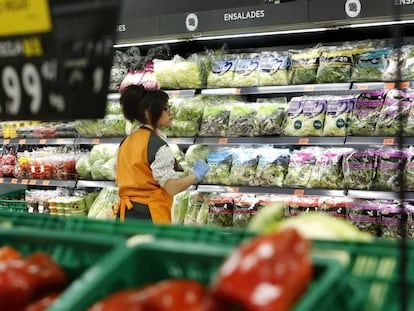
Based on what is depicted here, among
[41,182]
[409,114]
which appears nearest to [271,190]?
[409,114]

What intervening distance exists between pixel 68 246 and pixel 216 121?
3805 millimetres

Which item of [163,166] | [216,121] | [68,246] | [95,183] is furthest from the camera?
[95,183]

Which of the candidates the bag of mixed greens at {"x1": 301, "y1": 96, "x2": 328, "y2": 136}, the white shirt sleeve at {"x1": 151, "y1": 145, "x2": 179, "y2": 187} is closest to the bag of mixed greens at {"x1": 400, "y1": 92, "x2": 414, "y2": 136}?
the bag of mixed greens at {"x1": 301, "y1": 96, "x2": 328, "y2": 136}

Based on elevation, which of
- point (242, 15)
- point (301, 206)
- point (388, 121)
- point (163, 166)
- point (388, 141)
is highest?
point (242, 15)

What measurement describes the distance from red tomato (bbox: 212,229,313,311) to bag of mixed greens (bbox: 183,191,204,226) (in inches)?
160

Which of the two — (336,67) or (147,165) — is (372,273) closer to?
(147,165)

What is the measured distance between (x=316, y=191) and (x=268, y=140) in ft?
1.84

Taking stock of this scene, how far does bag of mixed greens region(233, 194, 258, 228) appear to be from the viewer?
4777 mm

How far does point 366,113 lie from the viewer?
14.7 feet

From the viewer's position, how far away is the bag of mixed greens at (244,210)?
4.78 metres

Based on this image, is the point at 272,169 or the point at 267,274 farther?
the point at 272,169

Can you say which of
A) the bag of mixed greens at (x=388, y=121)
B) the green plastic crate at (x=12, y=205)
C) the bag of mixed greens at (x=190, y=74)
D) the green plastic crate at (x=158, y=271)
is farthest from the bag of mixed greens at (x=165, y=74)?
the green plastic crate at (x=158, y=271)

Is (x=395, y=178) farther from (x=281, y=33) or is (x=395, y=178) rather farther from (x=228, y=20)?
(x=228, y=20)

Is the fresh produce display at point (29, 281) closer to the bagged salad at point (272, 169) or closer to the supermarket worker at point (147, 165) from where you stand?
the supermarket worker at point (147, 165)
